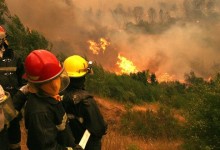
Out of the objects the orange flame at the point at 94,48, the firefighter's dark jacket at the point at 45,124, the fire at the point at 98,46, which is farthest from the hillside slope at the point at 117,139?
the fire at the point at 98,46

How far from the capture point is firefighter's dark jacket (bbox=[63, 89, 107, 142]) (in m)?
3.84

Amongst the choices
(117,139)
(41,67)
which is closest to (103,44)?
(117,139)

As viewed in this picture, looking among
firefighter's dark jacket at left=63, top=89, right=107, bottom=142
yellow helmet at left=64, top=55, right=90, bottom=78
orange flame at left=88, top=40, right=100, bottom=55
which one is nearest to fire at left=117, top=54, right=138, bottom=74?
orange flame at left=88, top=40, right=100, bottom=55

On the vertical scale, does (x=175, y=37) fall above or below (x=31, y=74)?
above

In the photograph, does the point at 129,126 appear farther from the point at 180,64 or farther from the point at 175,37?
the point at 175,37

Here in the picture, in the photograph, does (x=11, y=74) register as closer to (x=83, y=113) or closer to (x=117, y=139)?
(x=83, y=113)

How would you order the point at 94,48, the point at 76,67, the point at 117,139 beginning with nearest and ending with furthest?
the point at 76,67, the point at 117,139, the point at 94,48

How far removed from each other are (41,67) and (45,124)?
493 millimetres

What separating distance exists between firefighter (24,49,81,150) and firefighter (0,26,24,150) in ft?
5.66

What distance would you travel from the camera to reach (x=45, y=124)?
2.95 meters

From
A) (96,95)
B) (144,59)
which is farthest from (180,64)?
(96,95)

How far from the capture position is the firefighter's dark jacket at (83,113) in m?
3.84

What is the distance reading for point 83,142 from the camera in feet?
11.3

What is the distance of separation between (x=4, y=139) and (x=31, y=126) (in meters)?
0.80
